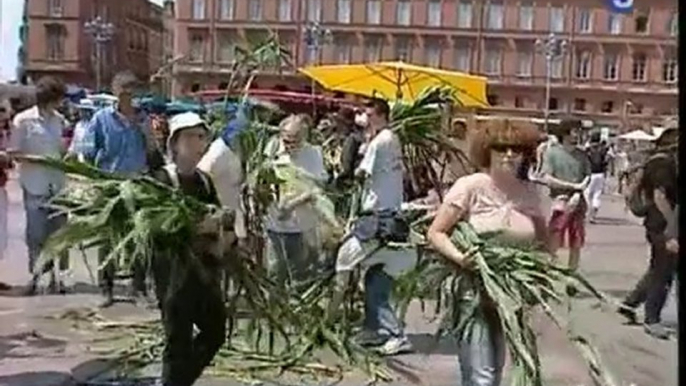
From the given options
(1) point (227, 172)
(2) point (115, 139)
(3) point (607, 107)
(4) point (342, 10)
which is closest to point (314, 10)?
(4) point (342, 10)

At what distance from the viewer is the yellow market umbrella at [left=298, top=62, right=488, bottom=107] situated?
10.6 meters

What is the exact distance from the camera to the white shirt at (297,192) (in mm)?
7074

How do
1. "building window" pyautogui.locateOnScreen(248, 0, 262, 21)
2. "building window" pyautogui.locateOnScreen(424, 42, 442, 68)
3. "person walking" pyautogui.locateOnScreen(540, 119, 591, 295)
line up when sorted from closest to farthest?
"person walking" pyautogui.locateOnScreen(540, 119, 591, 295), "building window" pyautogui.locateOnScreen(248, 0, 262, 21), "building window" pyautogui.locateOnScreen(424, 42, 442, 68)

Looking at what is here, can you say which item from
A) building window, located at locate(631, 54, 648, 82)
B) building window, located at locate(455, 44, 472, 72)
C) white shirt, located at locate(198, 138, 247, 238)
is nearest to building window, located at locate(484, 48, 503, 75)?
building window, located at locate(455, 44, 472, 72)

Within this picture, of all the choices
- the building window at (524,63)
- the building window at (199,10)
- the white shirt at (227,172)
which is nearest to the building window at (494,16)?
the building window at (524,63)

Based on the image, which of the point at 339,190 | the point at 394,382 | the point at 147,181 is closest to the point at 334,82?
the point at 339,190

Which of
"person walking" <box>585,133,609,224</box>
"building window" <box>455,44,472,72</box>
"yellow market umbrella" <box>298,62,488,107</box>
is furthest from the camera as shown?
"building window" <box>455,44,472,72</box>

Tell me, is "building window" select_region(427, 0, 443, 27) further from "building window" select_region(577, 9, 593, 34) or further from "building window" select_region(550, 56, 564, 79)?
"building window" select_region(550, 56, 564, 79)

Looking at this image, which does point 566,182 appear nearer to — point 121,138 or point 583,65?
point 121,138

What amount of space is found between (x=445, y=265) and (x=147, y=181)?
122 centimetres

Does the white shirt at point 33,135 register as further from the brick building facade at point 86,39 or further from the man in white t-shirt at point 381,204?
the man in white t-shirt at point 381,204

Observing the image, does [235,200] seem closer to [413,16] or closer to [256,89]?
[256,89]

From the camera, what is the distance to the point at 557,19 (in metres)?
32.5

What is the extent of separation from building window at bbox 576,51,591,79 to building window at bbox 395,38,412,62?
19.4 metres
